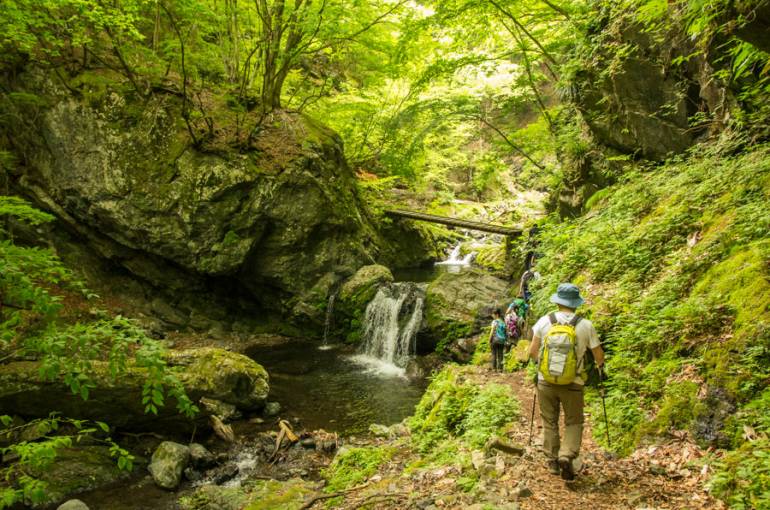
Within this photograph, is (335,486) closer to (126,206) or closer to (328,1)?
(126,206)

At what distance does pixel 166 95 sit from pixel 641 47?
1439 cm

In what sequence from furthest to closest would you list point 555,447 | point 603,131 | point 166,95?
1. point 166,95
2. point 603,131
3. point 555,447

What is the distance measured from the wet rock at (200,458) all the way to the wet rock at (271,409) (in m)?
1.99

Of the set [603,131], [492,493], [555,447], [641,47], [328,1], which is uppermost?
[328,1]

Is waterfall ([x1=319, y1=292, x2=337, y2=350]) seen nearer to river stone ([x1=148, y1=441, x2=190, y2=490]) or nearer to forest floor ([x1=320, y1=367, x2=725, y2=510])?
river stone ([x1=148, y1=441, x2=190, y2=490])

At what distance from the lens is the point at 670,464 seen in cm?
405

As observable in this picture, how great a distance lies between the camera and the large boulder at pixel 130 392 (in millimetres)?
7734

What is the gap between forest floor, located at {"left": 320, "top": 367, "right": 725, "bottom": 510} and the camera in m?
3.67

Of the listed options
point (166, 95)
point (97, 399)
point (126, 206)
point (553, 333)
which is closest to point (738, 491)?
point (553, 333)

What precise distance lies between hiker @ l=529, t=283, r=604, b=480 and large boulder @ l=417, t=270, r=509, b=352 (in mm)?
9613

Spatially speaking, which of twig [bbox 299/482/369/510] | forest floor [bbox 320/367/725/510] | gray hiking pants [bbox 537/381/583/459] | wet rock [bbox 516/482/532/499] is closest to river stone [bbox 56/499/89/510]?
twig [bbox 299/482/369/510]

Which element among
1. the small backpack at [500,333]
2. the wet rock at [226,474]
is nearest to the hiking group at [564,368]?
the small backpack at [500,333]

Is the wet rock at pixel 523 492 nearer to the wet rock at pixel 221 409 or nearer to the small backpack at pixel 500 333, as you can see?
the small backpack at pixel 500 333

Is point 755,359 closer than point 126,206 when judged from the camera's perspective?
Yes
